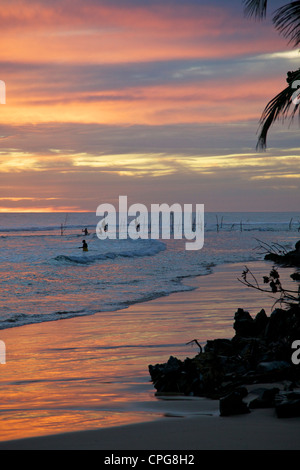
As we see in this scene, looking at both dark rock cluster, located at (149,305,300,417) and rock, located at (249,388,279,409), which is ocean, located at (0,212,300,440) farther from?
rock, located at (249,388,279,409)

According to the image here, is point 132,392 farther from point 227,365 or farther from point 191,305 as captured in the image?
point 191,305

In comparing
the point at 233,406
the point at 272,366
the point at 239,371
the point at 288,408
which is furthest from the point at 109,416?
the point at 272,366

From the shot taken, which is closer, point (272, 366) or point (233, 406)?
point (233, 406)

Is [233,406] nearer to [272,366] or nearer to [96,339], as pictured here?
[272,366]

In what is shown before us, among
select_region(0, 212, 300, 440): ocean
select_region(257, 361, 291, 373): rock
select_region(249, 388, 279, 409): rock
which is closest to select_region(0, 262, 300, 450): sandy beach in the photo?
select_region(0, 212, 300, 440): ocean

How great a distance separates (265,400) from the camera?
19.2 feet

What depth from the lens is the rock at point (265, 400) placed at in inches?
229

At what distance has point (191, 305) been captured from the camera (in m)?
15.2

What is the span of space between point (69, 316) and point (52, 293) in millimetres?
5421

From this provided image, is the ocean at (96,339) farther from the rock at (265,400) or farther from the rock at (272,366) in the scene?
the rock at (272,366)

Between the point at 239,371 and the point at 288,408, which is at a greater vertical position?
the point at 239,371

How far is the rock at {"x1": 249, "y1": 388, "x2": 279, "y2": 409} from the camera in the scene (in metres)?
5.81

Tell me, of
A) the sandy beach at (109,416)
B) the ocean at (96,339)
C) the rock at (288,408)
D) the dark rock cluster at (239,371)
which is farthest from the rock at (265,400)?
the ocean at (96,339)

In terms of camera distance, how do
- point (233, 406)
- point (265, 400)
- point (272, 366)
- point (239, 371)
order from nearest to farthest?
point (233, 406) → point (265, 400) → point (272, 366) → point (239, 371)
